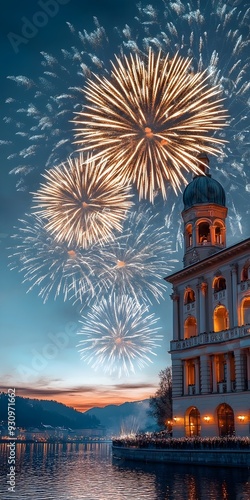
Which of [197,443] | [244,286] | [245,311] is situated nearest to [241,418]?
[197,443]

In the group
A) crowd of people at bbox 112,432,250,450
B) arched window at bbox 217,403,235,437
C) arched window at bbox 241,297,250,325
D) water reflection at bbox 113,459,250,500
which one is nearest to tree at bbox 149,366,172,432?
crowd of people at bbox 112,432,250,450

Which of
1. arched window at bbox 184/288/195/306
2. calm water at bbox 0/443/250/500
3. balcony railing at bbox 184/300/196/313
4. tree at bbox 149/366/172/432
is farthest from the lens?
tree at bbox 149/366/172/432

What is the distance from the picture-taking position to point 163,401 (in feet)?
333

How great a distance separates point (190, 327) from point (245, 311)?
9806 millimetres

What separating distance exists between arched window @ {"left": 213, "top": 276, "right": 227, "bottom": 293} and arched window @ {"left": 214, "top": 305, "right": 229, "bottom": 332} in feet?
5.83

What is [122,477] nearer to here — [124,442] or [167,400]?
[124,442]

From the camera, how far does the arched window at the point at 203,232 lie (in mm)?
69438

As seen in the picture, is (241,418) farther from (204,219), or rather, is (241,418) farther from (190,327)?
(204,219)

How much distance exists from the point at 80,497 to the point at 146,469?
18074 mm

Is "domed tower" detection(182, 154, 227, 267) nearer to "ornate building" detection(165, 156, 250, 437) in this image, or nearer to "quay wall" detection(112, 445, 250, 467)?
"ornate building" detection(165, 156, 250, 437)

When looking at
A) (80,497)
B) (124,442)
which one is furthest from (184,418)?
(80,497)

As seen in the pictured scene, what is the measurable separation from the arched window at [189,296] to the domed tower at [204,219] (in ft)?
11.3

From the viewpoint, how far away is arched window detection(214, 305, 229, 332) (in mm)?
62469

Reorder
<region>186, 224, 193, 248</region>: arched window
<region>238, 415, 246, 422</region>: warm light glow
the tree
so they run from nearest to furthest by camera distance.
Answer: <region>238, 415, 246, 422</region>: warm light glow → <region>186, 224, 193, 248</region>: arched window → the tree
